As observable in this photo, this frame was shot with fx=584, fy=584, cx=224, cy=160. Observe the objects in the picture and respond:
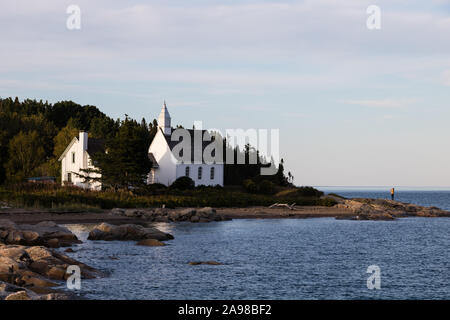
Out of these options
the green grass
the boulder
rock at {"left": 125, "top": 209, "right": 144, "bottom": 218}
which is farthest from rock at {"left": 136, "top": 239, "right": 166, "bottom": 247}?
the green grass

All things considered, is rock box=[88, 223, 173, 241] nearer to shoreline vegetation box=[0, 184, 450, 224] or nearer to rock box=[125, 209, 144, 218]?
shoreline vegetation box=[0, 184, 450, 224]

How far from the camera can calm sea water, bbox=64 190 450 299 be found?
2303 cm

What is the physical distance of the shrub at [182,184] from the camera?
226 feet

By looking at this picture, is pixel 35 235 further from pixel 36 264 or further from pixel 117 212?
pixel 117 212

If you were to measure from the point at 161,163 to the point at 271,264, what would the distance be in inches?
1754

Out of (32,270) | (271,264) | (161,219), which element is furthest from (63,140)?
(32,270)

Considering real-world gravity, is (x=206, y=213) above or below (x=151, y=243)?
above

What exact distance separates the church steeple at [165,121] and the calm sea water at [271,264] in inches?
1085

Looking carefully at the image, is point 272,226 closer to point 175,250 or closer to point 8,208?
point 175,250

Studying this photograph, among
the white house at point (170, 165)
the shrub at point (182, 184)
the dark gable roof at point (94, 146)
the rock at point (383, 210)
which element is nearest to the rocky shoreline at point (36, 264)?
the shrub at point (182, 184)

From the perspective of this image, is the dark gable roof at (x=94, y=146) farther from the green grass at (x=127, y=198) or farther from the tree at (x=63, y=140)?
the green grass at (x=127, y=198)

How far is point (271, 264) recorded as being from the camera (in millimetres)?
30062

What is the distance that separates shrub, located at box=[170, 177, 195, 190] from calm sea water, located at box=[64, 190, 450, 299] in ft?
64.2
